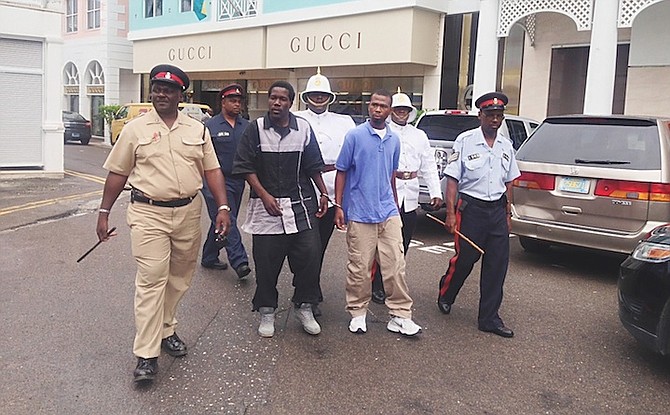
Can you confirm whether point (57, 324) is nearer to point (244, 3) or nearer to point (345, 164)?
point (345, 164)

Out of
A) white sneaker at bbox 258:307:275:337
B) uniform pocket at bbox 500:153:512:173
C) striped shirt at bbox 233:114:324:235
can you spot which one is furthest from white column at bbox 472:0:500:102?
white sneaker at bbox 258:307:275:337

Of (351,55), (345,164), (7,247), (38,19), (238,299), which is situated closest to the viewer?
(345,164)

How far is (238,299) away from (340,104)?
15.9 meters

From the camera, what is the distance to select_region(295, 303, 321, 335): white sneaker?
4844 millimetres

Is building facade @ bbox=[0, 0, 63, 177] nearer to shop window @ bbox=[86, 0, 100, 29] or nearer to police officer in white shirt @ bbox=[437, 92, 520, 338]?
police officer in white shirt @ bbox=[437, 92, 520, 338]

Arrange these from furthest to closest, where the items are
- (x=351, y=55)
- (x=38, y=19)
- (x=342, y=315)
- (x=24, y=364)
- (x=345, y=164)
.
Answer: (x=351, y=55) < (x=38, y=19) < (x=342, y=315) < (x=345, y=164) < (x=24, y=364)

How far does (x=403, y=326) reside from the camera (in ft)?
16.0

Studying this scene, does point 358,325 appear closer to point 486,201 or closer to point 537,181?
point 486,201

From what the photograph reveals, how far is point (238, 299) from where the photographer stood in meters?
5.70

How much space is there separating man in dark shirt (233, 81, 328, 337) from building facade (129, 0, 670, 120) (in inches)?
371

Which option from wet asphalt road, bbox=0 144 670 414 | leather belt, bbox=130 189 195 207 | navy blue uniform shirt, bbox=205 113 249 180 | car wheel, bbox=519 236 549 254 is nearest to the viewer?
wet asphalt road, bbox=0 144 670 414

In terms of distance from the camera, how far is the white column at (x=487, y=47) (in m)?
14.4

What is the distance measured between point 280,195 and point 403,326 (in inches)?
52.2

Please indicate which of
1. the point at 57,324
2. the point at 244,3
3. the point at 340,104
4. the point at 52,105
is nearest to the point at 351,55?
the point at 340,104
